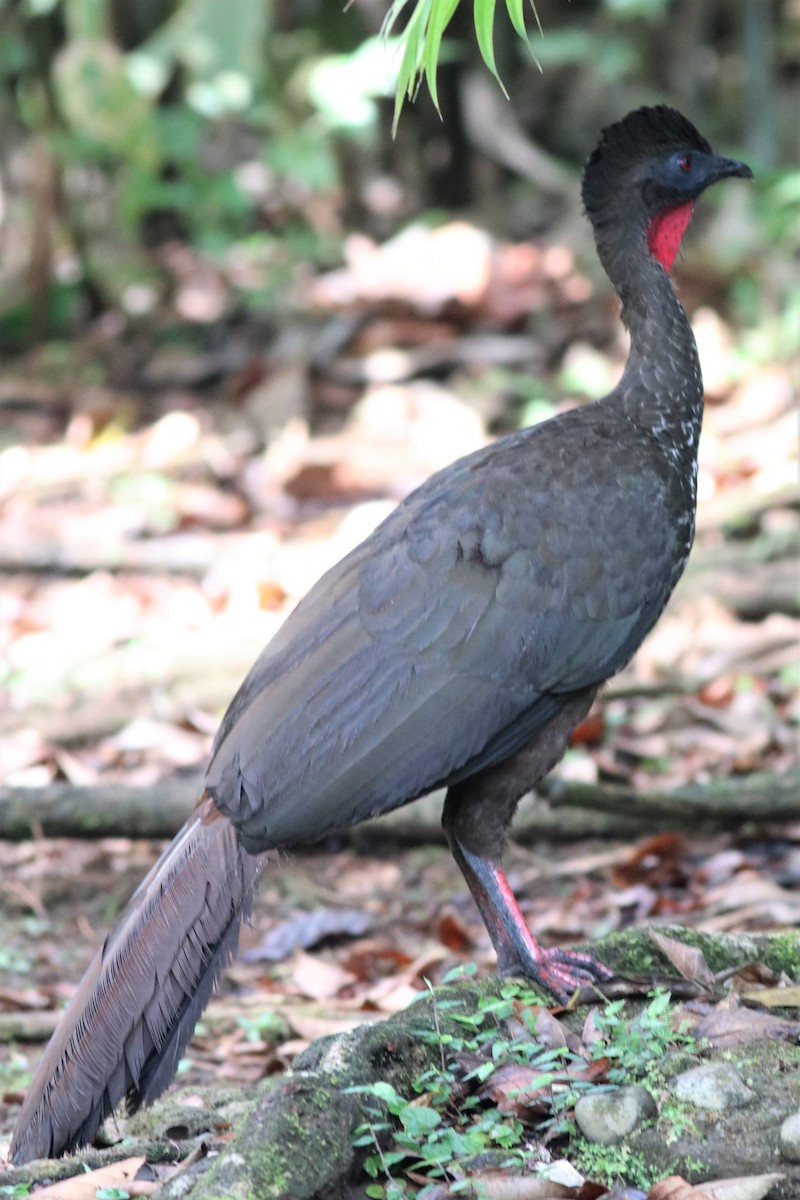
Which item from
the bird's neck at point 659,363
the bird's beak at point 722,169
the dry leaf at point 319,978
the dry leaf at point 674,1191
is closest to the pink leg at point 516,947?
the dry leaf at point 674,1191

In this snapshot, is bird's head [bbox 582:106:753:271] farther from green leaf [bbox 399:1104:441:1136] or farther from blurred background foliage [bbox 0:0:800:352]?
blurred background foliage [bbox 0:0:800:352]

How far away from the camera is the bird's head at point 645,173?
399cm

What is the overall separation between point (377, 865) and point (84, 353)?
634 cm

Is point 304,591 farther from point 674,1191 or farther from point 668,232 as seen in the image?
point 674,1191

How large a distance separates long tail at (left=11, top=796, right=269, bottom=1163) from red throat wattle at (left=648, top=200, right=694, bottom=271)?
1926 millimetres

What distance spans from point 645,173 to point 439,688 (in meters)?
1.54

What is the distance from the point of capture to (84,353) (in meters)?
10.6

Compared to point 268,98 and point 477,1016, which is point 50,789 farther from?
point 268,98

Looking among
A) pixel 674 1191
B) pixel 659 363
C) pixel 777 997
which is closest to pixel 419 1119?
pixel 674 1191

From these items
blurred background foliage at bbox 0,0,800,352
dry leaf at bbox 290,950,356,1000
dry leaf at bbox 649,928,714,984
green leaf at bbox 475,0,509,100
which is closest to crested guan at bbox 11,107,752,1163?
dry leaf at bbox 649,928,714,984

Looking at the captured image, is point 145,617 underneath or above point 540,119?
underneath

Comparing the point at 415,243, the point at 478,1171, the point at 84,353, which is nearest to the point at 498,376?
the point at 415,243

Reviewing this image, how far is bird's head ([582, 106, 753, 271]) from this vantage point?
3.99 m

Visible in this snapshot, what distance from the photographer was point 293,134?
11.1 meters
